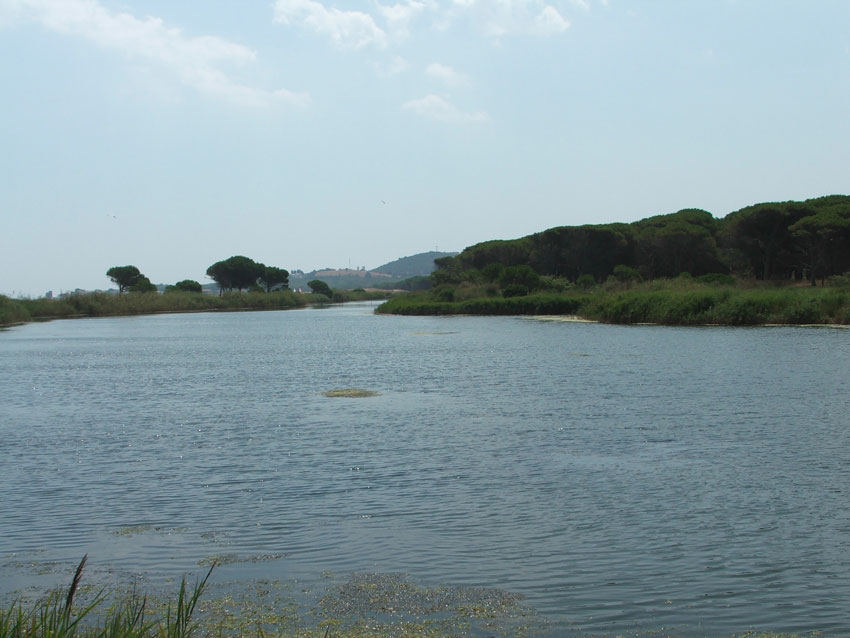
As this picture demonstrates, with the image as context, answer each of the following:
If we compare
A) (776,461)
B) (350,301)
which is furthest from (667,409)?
(350,301)

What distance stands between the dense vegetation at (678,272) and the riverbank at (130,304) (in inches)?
1161

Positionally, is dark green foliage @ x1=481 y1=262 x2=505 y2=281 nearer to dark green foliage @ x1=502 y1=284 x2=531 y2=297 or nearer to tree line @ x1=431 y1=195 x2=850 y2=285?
tree line @ x1=431 y1=195 x2=850 y2=285

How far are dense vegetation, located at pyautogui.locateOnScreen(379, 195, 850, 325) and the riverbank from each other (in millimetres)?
29480

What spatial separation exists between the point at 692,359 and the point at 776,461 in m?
16.4

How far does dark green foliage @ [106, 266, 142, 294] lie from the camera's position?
5022 inches

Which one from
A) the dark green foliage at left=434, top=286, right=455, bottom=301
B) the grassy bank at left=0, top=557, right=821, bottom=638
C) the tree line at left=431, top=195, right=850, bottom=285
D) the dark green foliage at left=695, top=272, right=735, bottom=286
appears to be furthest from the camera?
the dark green foliage at left=434, top=286, right=455, bottom=301

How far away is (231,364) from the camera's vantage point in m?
33.0

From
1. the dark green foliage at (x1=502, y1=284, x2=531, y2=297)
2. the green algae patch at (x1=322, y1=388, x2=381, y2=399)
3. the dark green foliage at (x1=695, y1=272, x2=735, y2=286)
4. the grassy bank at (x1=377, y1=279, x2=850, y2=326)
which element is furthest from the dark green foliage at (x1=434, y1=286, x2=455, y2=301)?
the green algae patch at (x1=322, y1=388, x2=381, y2=399)

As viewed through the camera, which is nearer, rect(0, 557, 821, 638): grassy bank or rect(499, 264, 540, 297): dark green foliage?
rect(0, 557, 821, 638): grassy bank

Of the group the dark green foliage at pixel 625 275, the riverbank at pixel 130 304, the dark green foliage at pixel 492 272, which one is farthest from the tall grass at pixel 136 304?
the dark green foliage at pixel 625 275

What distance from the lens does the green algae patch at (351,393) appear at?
71.5 ft

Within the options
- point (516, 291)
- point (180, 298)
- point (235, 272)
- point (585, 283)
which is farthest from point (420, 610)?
point (235, 272)

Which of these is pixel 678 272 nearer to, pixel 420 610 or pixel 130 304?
pixel 130 304

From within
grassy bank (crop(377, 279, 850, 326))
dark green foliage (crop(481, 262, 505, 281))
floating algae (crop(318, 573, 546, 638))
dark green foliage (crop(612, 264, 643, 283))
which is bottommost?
floating algae (crop(318, 573, 546, 638))
